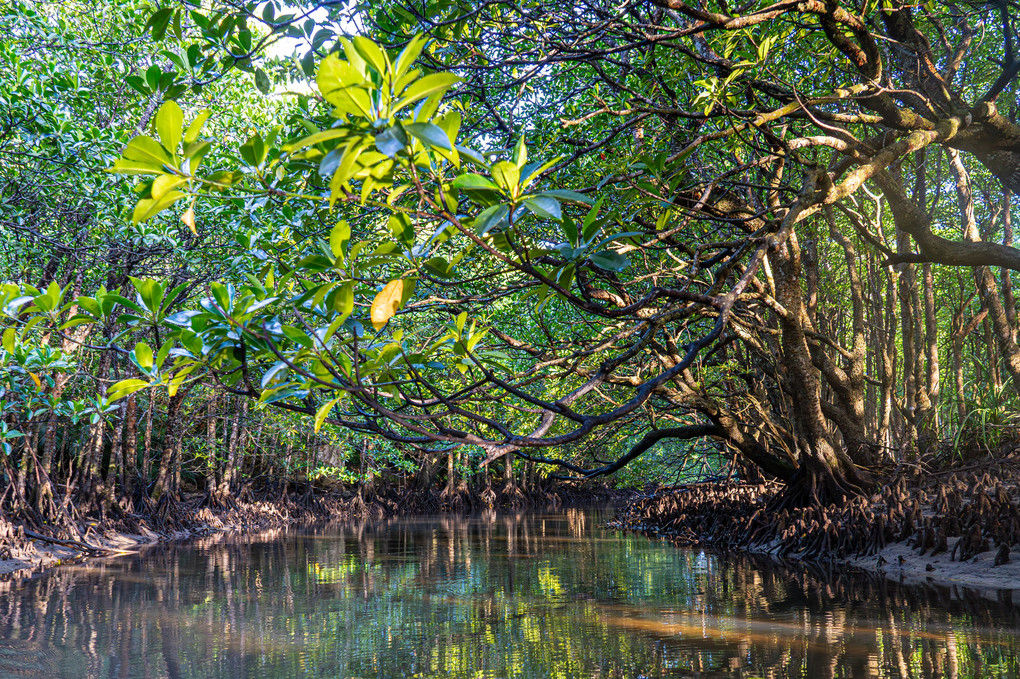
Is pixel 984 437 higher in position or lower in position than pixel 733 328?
lower

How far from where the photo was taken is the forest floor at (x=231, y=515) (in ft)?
30.2

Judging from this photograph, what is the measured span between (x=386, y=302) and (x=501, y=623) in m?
3.66

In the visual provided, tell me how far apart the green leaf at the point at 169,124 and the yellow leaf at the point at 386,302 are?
0.61 metres

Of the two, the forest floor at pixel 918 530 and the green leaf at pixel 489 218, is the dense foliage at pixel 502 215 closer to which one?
the green leaf at pixel 489 218

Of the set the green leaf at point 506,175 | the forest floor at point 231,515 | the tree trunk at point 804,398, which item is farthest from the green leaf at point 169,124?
the forest floor at point 231,515

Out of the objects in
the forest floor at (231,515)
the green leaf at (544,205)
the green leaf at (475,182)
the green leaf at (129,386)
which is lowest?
the forest floor at (231,515)

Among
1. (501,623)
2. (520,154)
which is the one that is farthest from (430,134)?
(501,623)

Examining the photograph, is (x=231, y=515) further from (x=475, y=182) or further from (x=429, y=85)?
(x=429, y=85)

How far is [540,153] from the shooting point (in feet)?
15.8

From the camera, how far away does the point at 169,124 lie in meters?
1.55

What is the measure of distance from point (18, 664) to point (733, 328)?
5.77 m

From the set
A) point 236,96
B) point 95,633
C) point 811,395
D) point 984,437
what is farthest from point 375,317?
point 236,96

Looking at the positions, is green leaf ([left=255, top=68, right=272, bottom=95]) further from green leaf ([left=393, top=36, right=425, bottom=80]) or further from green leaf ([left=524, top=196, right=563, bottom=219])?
green leaf ([left=524, top=196, right=563, bottom=219])

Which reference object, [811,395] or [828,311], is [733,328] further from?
[828,311]
